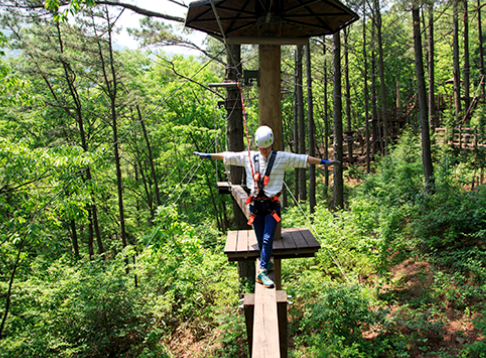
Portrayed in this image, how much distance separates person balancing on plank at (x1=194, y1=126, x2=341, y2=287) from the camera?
3447 mm

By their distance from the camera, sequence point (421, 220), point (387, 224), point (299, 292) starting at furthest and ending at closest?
1. point (421, 220)
2. point (387, 224)
3. point (299, 292)

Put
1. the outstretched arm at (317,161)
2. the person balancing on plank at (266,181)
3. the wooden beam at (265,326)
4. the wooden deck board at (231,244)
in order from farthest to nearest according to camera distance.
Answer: the wooden deck board at (231,244) → the person balancing on plank at (266,181) → the outstretched arm at (317,161) → the wooden beam at (265,326)

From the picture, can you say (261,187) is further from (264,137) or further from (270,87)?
(270,87)

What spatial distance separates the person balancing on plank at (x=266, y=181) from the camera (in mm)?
3447

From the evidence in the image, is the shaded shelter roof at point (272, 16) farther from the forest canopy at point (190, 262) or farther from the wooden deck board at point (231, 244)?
the wooden deck board at point (231, 244)

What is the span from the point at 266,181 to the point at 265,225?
0.51 meters

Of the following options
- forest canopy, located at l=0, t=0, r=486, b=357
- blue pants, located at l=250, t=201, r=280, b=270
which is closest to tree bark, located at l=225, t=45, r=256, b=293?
forest canopy, located at l=0, t=0, r=486, b=357

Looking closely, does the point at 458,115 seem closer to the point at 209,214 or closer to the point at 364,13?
the point at 364,13

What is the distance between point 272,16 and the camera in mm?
3891

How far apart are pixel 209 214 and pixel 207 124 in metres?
4.54

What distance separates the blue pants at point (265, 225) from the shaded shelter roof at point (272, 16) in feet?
6.84

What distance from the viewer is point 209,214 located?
642 inches

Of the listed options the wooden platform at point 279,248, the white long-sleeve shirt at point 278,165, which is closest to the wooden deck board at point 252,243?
the wooden platform at point 279,248

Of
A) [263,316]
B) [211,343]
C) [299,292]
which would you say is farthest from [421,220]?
[263,316]
